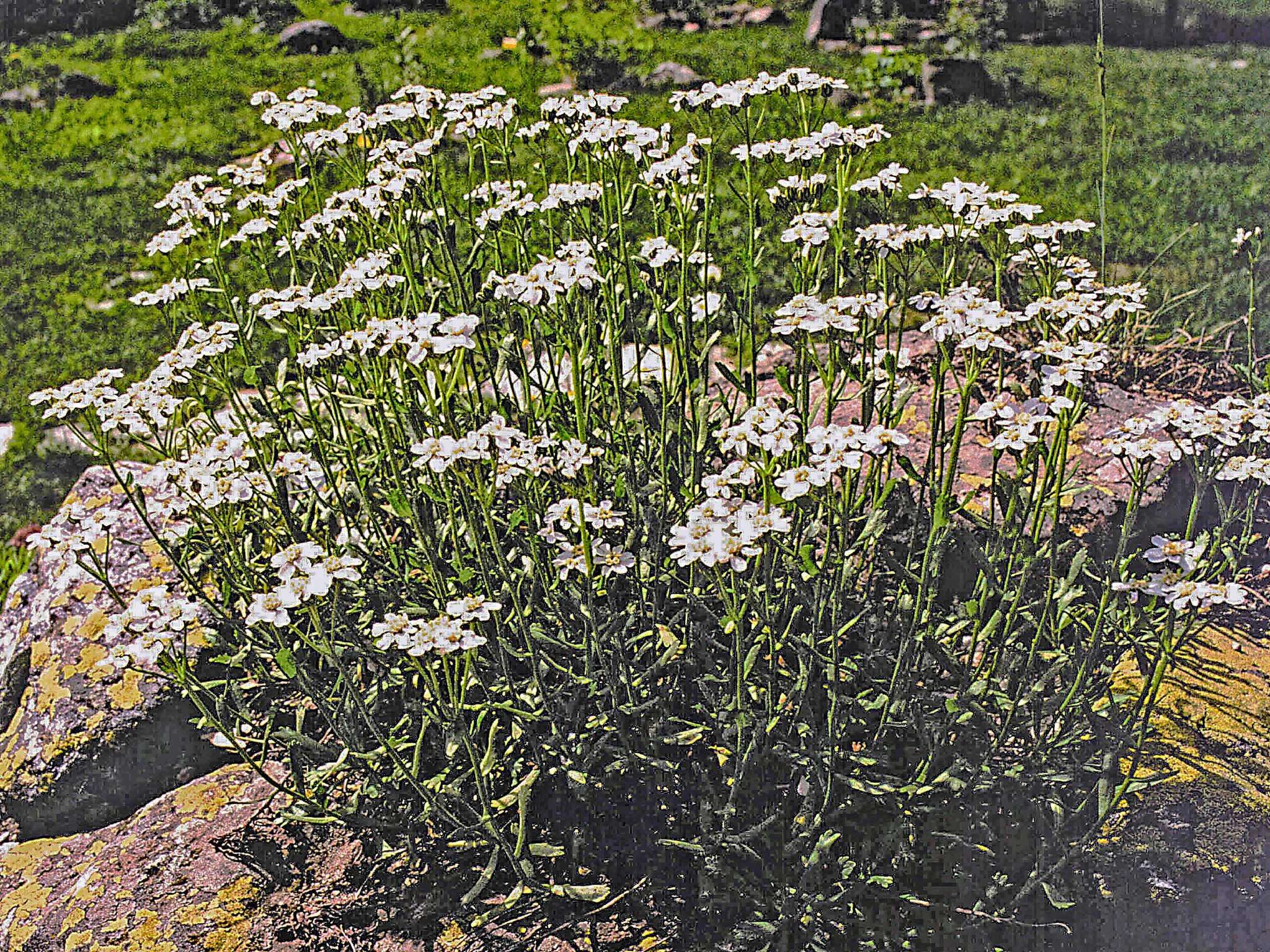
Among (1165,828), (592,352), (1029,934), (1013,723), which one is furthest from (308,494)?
(1165,828)

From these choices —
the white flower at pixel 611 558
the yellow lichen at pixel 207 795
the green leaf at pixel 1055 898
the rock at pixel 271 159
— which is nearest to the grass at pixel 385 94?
the rock at pixel 271 159

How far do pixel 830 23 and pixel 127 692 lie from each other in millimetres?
5915

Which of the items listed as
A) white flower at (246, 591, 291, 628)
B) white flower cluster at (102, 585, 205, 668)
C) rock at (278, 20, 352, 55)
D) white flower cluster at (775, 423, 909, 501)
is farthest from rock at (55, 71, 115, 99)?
white flower cluster at (775, 423, 909, 501)

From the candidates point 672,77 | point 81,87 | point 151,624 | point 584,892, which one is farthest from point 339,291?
point 81,87

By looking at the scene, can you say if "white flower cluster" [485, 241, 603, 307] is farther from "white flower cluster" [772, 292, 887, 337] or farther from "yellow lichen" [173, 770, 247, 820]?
"yellow lichen" [173, 770, 247, 820]

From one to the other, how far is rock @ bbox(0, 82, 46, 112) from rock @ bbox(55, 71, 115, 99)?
0.14 m

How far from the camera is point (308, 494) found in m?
2.53

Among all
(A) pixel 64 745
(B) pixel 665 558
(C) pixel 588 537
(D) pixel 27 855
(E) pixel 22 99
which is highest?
(E) pixel 22 99

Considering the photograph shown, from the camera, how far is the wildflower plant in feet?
6.32

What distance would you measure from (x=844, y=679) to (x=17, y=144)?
6.80 meters

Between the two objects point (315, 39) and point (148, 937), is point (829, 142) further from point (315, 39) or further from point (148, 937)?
point (315, 39)

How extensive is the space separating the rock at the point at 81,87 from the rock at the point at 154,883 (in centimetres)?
618

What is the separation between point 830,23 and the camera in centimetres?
691

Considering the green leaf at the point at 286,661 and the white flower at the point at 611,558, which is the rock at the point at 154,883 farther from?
the white flower at the point at 611,558
